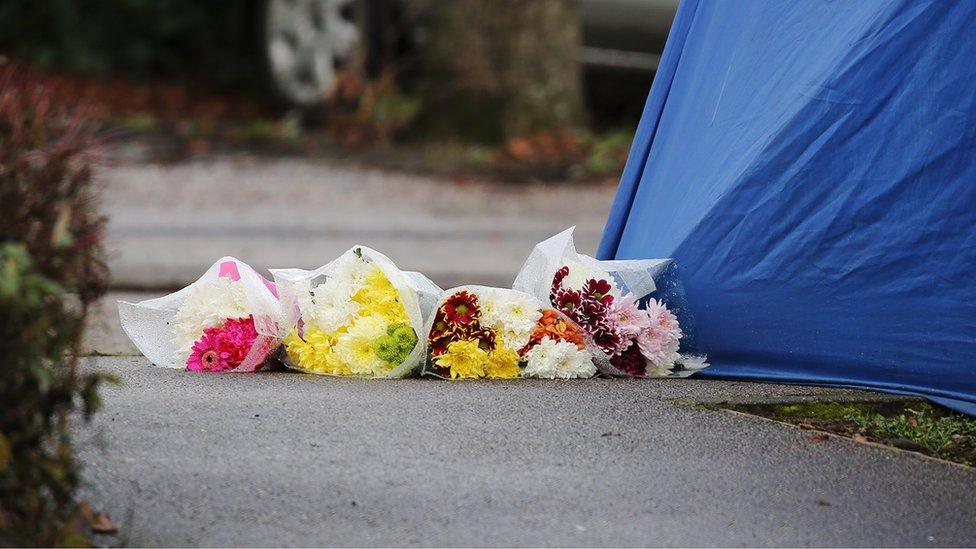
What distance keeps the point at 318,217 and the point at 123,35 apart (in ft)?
20.5

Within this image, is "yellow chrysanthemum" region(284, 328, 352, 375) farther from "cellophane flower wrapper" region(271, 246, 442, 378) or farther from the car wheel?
the car wheel

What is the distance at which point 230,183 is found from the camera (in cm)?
907

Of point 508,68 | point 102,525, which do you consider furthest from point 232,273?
point 508,68

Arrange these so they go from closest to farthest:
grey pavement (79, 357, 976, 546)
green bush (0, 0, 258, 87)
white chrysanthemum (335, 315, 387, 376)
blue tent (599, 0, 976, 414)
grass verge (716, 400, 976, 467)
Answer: grey pavement (79, 357, 976, 546), grass verge (716, 400, 976, 467), blue tent (599, 0, 976, 414), white chrysanthemum (335, 315, 387, 376), green bush (0, 0, 258, 87)

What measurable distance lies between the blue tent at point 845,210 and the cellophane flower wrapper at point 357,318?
933mm

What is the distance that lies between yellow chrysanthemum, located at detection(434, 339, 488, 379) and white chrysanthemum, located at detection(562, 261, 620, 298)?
1.27 ft

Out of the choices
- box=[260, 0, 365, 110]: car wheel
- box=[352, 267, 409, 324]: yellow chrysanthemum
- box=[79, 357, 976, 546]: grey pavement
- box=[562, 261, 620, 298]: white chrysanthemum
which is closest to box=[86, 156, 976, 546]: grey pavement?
box=[79, 357, 976, 546]: grey pavement

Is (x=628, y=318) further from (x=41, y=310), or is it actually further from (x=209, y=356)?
(x=41, y=310)

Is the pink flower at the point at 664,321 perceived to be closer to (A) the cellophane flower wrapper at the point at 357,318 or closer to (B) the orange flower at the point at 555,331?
(B) the orange flower at the point at 555,331

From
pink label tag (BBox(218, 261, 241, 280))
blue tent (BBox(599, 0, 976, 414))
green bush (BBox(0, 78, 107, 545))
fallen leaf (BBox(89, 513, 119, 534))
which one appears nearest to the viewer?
green bush (BBox(0, 78, 107, 545))

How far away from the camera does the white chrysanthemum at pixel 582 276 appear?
4.48 meters

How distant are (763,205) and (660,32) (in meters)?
5.59

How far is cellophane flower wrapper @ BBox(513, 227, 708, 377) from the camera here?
441cm

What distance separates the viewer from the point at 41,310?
2582 millimetres
